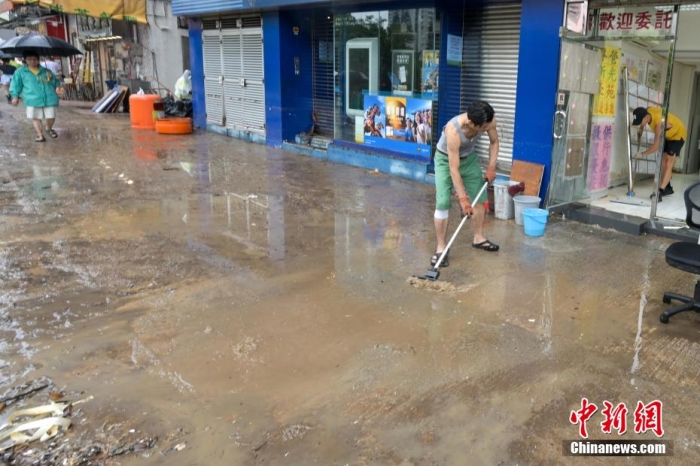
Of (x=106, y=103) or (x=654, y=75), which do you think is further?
(x=106, y=103)

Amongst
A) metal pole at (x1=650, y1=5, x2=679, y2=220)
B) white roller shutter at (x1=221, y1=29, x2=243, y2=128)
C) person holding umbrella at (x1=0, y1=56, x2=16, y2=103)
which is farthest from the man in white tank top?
person holding umbrella at (x1=0, y1=56, x2=16, y2=103)

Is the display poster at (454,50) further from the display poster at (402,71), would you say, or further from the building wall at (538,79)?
the building wall at (538,79)

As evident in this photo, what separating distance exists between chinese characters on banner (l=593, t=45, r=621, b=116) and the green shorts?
8.92 ft

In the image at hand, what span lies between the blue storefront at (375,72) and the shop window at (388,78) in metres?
0.02

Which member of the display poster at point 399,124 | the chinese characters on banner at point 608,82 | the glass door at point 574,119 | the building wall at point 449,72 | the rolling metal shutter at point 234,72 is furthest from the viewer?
the rolling metal shutter at point 234,72

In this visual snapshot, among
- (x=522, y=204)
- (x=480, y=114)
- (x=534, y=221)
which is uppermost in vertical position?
(x=480, y=114)

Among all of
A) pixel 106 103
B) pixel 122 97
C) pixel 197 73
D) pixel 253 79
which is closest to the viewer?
pixel 253 79

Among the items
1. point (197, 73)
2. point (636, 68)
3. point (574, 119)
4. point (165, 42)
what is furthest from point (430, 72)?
point (165, 42)

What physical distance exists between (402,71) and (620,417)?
7212 mm

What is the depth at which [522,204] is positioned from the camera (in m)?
6.84

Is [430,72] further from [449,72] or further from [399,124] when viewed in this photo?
[399,124]

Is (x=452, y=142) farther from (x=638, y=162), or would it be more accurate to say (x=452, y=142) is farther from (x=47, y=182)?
(x=47, y=182)

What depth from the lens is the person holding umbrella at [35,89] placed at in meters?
11.4

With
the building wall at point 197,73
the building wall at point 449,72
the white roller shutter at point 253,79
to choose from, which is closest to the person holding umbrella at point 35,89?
the building wall at point 197,73
